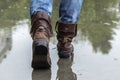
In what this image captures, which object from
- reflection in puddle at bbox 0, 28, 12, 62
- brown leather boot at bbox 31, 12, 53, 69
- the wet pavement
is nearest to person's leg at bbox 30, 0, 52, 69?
brown leather boot at bbox 31, 12, 53, 69

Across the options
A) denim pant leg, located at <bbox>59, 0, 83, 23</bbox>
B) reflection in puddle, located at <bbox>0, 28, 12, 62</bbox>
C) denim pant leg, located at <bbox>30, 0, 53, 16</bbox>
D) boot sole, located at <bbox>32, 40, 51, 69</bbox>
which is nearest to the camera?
boot sole, located at <bbox>32, 40, 51, 69</bbox>

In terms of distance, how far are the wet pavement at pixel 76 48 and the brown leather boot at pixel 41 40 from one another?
0.28 feet

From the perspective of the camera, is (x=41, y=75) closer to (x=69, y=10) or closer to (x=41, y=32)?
(x=41, y=32)

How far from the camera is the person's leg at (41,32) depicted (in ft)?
9.97

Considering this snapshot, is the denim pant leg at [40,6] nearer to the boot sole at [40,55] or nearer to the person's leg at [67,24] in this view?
the person's leg at [67,24]

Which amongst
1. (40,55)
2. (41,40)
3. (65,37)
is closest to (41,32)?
(41,40)

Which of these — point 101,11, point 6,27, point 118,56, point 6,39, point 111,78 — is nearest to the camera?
point 111,78

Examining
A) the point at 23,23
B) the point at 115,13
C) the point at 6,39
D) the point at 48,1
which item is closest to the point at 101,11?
Result: the point at 115,13

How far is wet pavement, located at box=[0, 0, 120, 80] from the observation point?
3119 mm

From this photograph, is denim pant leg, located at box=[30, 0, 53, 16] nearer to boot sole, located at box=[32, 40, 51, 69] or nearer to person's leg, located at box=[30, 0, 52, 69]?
person's leg, located at box=[30, 0, 52, 69]

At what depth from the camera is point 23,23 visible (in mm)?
4613

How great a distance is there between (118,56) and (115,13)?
1.79 m

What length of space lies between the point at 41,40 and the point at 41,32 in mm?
118

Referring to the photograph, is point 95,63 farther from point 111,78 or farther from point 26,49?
point 26,49
